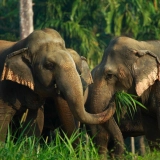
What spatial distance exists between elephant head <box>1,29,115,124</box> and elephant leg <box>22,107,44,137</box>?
0.64 m

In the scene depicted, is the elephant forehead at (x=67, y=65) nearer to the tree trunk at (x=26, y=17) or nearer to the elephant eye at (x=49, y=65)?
the elephant eye at (x=49, y=65)

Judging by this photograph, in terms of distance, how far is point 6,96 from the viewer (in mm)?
13883

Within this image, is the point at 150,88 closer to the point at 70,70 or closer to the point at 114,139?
the point at 114,139

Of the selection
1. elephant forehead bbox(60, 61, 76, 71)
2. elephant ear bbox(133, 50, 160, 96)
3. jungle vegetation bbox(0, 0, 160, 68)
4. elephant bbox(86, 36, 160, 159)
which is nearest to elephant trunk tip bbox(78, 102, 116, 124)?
elephant bbox(86, 36, 160, 159)

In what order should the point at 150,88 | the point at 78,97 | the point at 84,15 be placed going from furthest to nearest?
the point at 84,15 < the point at 150,88 < the point at 78,97

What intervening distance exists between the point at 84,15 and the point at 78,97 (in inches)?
781

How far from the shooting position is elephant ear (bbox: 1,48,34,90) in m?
13.6

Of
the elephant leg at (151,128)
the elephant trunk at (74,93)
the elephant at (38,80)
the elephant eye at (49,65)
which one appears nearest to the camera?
the elephant trunk at (74,93)

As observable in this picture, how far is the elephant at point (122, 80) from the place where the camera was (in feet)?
47.4

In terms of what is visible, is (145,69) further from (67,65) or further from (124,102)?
(67,65)

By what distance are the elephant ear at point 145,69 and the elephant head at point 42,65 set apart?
→ 80 centimetres

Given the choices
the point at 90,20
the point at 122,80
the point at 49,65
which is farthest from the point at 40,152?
the point at 90,20

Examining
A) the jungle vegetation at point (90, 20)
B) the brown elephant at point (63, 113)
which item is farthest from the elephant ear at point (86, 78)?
the jungle vegetation at point (90, 20)

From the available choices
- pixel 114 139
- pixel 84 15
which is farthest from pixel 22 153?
pixel 84 15
